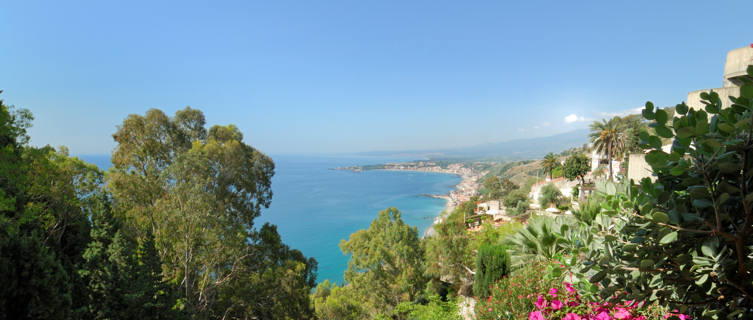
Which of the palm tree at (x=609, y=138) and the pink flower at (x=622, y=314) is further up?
the palm tree at (x=609, y=138)

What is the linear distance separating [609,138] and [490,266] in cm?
1908

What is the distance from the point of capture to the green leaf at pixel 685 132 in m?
0.90

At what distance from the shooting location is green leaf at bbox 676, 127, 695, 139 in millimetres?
897

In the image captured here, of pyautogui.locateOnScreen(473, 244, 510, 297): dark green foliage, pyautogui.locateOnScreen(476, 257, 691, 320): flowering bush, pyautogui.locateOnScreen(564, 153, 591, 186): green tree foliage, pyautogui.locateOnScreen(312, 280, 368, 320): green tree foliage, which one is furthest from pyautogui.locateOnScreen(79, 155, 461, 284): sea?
pyautogui.locateOnScreen(476, 257, 691, 320): flowering bush

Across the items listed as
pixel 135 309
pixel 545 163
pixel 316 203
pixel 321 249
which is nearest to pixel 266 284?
pixel 135 309

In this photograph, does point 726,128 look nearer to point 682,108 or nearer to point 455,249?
point 682,108

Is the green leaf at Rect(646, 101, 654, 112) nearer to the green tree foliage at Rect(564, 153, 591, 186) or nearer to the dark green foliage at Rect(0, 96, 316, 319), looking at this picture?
the dark green foliage at Rect(0, 96, 316, 319)

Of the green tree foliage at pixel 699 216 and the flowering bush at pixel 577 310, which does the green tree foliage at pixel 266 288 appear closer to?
the flowering bush at pixel 577 310

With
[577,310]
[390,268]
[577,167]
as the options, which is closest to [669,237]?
[577,310]

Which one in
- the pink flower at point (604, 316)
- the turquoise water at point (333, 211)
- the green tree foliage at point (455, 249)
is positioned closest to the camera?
the pink flower at point (604, 316)

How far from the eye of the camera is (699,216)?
0.97 metres

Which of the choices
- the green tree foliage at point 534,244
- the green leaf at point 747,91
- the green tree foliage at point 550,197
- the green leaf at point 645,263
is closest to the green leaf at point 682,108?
the green leaf at point 747,91

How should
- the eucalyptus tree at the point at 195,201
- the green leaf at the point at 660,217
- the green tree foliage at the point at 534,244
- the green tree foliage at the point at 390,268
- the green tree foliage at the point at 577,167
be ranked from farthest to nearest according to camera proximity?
the green tree foliage at the point at 577,167, the green tree foliage at the point at 390,268, the eucalyptus tree at the point at 195,201, the green tree foliage at the point at 534,244, the green leaf at the point at 660,217

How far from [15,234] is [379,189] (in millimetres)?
79901
